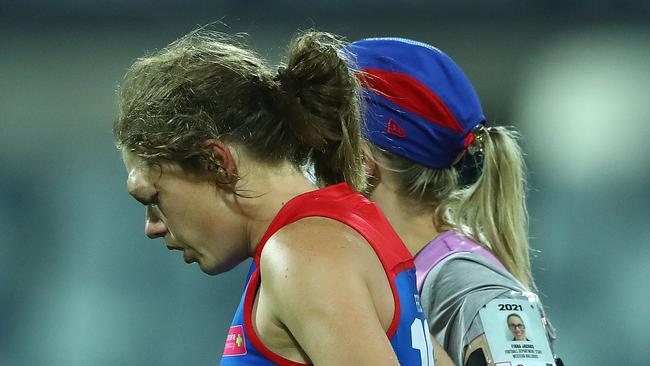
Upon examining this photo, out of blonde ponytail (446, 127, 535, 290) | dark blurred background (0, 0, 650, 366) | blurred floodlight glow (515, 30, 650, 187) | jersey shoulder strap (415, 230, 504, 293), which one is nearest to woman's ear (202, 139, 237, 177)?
jersey shoulder strap (415, 230, 504, 293)

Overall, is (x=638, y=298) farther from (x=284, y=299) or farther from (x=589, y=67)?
(x=284, y=299)

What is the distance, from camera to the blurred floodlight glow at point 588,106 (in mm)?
3986

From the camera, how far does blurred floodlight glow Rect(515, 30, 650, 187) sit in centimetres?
399

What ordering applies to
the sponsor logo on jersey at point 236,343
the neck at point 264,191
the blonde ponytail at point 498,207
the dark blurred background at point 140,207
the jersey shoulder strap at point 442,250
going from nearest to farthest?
→ the sponsor logo on jersey at point 236,343 → the neck at point 264,191 → the jersey shoulder strap at point 442,250 → the blonde ponytail at point 498,207 → the dark blurred background at point 140,207

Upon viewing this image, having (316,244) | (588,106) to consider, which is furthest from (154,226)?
(588,106)

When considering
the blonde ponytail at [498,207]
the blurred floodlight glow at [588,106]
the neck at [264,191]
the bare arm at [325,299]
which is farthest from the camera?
the blurred floodlight glow at [588,106]

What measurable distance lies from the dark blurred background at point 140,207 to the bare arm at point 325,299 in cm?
266

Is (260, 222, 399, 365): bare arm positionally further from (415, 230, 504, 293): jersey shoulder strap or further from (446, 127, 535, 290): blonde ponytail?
(446, 127, 535, 290): blonde ponytail

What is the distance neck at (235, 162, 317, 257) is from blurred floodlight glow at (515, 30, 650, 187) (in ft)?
9.35

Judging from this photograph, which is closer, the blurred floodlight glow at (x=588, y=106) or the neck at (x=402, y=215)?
the neck at (x=402, y=215)

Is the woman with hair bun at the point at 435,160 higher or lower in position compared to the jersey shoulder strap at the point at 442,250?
higher

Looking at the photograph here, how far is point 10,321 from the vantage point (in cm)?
375

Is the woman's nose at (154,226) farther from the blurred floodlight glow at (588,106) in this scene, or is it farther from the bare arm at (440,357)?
the blurred floodlight glow at (588,106)

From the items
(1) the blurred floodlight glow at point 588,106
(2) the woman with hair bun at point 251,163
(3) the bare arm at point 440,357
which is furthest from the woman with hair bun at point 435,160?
(1) the blurred floodlight glow at point 588,106
